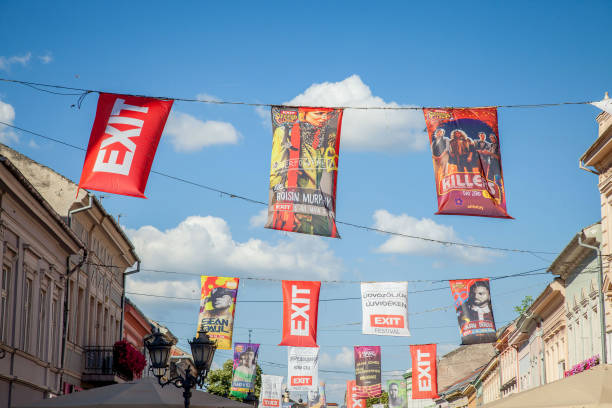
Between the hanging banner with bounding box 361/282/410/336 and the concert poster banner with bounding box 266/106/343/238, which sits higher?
the concert poster banner with bounding box 266/106/343/238

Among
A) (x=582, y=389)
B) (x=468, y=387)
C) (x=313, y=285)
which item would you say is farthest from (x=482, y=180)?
(x=468, y=387)

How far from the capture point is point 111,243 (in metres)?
34.1

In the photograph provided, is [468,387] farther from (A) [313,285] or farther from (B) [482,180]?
(B) [482,180]

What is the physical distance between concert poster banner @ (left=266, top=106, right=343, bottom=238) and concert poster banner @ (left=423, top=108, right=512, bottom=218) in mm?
1777

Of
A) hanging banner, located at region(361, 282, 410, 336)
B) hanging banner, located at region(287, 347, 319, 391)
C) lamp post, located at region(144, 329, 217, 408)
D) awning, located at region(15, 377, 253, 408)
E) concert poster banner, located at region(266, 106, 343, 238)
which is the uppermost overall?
concert poster banner, located at region(266, 106, 343, 238)

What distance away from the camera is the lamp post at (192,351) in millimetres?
16559

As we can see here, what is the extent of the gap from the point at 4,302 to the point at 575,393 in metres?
13.4

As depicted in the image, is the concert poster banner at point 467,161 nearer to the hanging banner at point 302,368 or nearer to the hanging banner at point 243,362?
the hanging banner at point 243,362

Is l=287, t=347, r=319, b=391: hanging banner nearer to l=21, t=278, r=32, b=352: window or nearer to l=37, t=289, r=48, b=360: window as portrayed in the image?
l=37, t=289, r=48, b=360: window

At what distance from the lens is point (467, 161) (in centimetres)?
1631

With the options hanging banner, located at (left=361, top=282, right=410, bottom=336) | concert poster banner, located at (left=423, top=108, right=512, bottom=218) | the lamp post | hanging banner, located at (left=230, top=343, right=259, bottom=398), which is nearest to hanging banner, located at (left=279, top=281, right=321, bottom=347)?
hanging banner, located at (left=361, top=282, right=410, bottom=336)

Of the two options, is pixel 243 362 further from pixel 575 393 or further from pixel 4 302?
pixel 575 393

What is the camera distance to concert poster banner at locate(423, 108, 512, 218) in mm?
16266

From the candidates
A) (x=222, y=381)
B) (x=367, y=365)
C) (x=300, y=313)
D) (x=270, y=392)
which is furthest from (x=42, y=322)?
(x=222, y=381)
